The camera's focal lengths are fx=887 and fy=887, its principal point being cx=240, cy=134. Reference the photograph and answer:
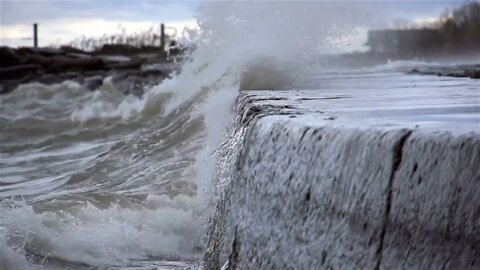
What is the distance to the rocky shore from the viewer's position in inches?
939

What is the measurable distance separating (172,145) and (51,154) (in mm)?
1558

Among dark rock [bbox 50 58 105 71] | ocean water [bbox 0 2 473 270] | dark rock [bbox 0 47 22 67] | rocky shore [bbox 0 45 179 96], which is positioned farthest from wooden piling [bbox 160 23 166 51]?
ocean water [bbox 0 2 473 270]

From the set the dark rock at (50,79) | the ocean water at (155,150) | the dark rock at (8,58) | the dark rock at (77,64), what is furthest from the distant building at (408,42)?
the dark rock at (8,58)

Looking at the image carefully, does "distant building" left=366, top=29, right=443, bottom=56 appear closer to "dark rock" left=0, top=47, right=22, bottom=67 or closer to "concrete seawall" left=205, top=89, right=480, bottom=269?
"dark rock" left=0, top=47, right=22, bottom=67

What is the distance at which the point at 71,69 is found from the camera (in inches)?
1187

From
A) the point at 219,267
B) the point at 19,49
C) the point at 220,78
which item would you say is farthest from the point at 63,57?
the point at 219,267

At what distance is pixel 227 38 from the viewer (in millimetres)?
11203

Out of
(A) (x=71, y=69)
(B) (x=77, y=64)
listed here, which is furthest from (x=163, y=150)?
(B) (x=77, y=64)

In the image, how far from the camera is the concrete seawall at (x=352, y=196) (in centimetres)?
171

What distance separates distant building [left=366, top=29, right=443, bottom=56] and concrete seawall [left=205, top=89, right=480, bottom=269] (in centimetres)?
1781

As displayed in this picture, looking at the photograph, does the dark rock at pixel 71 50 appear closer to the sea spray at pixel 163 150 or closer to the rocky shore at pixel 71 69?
the rocky shore at pixel 71 69

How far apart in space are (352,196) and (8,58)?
29.8m

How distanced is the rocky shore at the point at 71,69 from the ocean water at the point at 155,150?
792cm

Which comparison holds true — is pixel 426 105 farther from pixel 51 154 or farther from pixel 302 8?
pixel 302 8
